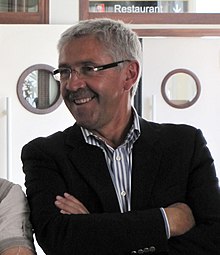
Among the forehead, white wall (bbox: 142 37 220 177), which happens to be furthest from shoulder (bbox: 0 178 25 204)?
white wall (bbox: 142 37 220 177)

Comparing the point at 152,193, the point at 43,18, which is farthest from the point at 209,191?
the point at 43,18

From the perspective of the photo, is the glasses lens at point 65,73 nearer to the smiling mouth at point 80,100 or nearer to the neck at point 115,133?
the smiling mouth at point 80,100

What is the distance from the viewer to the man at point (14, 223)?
53.0 inches

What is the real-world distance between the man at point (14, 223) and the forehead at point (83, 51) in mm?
432

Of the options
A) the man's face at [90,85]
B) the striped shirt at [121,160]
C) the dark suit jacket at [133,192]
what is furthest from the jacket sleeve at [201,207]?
the man's face at [90,85]

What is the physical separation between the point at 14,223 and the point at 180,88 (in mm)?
2362

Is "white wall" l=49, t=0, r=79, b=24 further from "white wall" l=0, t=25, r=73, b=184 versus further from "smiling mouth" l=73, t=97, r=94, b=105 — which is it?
"smiling mouth" l=73, t=97, r=94, b=105

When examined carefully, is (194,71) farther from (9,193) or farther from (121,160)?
(9,193)

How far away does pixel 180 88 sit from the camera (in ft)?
11.6

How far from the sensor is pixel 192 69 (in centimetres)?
353

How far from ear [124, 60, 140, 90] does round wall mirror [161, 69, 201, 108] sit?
1.91 metres

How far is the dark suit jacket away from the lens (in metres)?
1.35

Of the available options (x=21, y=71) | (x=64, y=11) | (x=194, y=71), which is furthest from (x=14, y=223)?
(x=194, y=71)

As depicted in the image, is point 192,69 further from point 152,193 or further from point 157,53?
point 152,193
